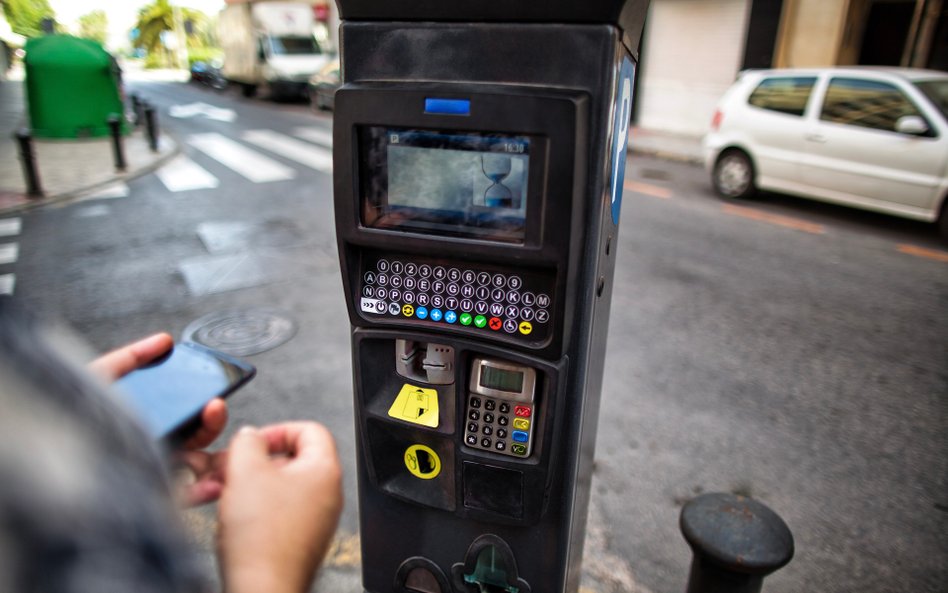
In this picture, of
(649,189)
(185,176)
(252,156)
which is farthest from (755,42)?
(185,176)

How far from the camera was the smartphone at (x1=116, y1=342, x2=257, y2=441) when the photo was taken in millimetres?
985

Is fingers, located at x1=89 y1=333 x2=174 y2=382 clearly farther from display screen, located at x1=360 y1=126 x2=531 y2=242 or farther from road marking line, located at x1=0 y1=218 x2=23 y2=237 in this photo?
road marking line, located at x1=0 y1=218 x2=23 y2=237

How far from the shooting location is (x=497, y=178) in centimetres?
126

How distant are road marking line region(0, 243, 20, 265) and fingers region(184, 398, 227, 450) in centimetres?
571

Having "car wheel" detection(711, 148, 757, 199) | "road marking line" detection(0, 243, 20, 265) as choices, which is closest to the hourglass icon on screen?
"road marking line" detection(0, 243, 20, 265)

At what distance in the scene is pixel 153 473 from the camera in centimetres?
59

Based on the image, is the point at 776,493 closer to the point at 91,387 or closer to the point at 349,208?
the point at 349,208

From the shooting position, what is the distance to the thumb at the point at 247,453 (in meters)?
0.93

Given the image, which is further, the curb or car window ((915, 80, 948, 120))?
the curb

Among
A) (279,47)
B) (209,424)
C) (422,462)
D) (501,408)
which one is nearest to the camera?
(209,424)

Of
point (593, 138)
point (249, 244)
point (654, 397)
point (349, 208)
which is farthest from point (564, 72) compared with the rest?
point (249, 244)

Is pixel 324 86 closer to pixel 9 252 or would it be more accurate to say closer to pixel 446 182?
pixel 9 252

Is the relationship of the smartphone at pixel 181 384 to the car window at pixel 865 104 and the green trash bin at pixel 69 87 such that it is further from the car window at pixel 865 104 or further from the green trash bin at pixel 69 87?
the green trash bin at pixel 69 87

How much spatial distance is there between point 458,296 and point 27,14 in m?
15.2
